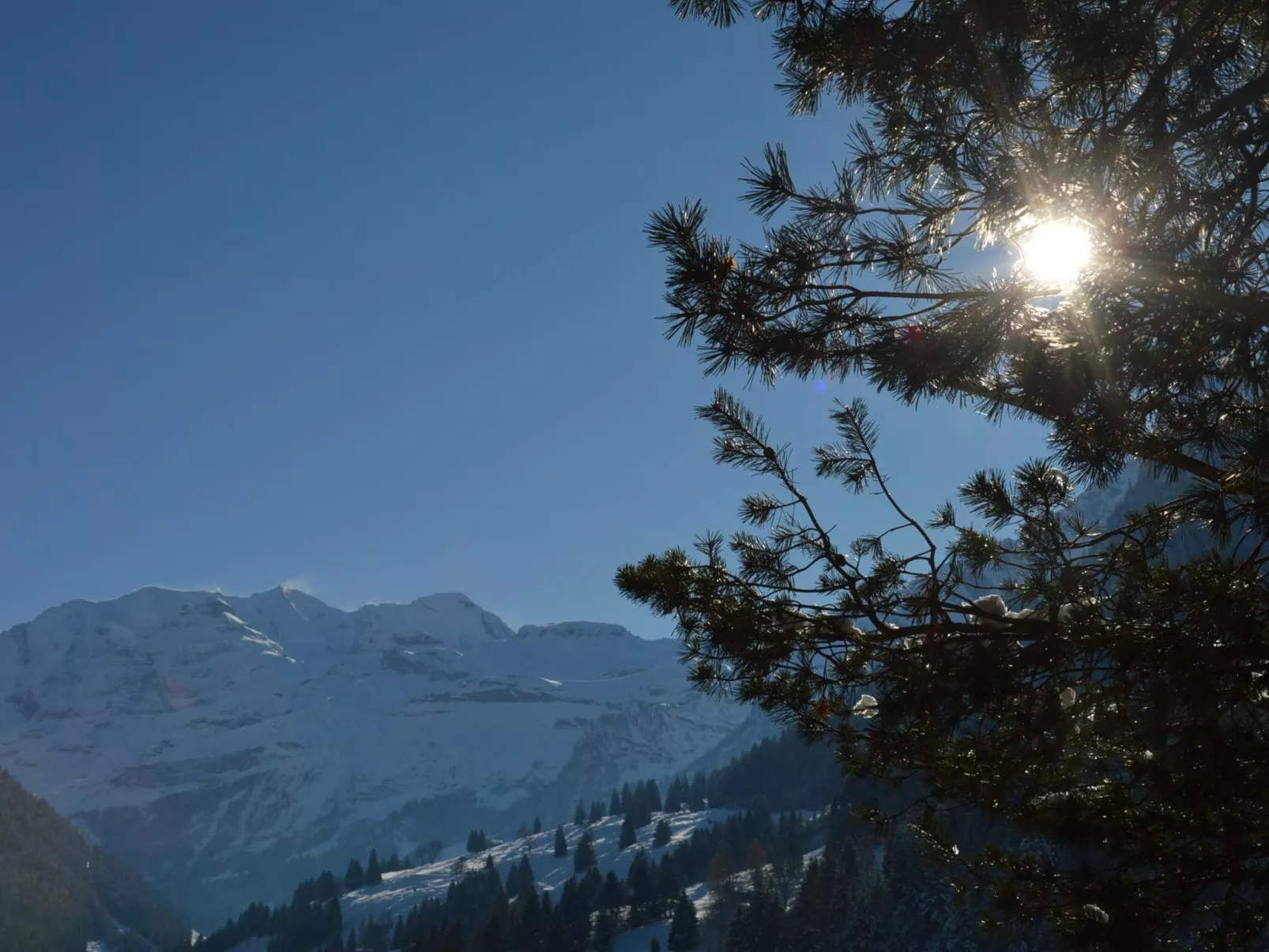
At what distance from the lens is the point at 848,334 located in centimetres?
642

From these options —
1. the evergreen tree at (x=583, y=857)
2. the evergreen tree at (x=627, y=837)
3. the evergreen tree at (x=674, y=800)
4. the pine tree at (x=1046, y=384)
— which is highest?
the pine tree at (x=1046, y=384)

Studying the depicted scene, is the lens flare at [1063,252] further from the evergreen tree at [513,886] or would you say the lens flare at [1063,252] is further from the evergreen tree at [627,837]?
the evergreen tree at [627,837]

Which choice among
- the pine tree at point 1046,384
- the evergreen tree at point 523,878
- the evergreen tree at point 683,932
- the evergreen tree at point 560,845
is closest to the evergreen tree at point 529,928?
the evergreen tree at point 683,932

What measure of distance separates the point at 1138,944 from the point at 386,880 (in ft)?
Result: 612

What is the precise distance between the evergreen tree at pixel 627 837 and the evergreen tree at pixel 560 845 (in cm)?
1670

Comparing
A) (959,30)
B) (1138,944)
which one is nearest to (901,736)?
(1138,944)

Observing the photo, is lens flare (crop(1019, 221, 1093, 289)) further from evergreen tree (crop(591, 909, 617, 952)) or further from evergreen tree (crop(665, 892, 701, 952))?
evergreen tree (crop(591, 909, 617, 952))

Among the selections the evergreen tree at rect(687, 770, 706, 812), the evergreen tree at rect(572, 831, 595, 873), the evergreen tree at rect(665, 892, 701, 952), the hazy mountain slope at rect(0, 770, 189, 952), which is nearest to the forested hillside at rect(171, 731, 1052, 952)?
the evergreen tree at rect(665, 892, 701, 952)

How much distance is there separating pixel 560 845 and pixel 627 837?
23.7m

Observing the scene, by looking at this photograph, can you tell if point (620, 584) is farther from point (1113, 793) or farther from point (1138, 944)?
point (1138, 944)

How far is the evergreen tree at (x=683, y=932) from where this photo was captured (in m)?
88.5

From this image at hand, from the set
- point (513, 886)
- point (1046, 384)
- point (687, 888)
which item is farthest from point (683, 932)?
point (1046, 384)

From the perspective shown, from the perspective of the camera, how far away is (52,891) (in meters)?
174

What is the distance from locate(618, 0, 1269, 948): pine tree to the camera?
5.84 meters
